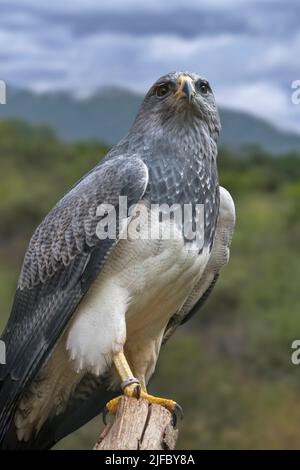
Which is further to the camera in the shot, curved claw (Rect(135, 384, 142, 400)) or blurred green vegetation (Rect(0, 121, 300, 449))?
blurred green vegetation (Rect(0, 121, 300, 449))

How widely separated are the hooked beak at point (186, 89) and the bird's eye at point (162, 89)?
3.9 inches

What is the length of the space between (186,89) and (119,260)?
1.00 metres

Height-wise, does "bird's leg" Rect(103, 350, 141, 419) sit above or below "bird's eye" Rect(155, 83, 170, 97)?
below

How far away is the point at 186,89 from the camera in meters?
5.42

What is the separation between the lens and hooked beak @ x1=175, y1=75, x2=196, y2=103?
5414mm

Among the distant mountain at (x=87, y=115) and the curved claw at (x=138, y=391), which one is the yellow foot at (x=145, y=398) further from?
the distant mountain at (x=87, y=115)

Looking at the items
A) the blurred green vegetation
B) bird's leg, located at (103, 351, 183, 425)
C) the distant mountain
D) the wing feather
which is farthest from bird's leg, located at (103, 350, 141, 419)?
the distant mountain

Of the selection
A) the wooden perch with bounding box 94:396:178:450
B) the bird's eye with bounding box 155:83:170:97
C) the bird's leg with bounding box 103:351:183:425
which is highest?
the bird's eye with bounding box 155:83:170:97

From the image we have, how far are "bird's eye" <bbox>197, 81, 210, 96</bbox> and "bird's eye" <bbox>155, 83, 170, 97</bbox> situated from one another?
0.18 meters

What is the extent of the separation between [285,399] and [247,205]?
43.5 ft

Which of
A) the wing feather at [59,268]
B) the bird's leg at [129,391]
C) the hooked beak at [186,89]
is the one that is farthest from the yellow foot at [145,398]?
the hooked beak at [186,89]

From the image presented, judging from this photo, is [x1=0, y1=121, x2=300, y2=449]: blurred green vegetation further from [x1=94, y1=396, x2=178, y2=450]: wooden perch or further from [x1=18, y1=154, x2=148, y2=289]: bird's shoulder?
[x1=94, y1=396, x2=178, y2=450]: wooden perch

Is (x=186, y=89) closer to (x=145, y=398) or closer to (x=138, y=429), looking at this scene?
(x=145, y=398)

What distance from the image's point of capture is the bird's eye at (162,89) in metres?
5.55
